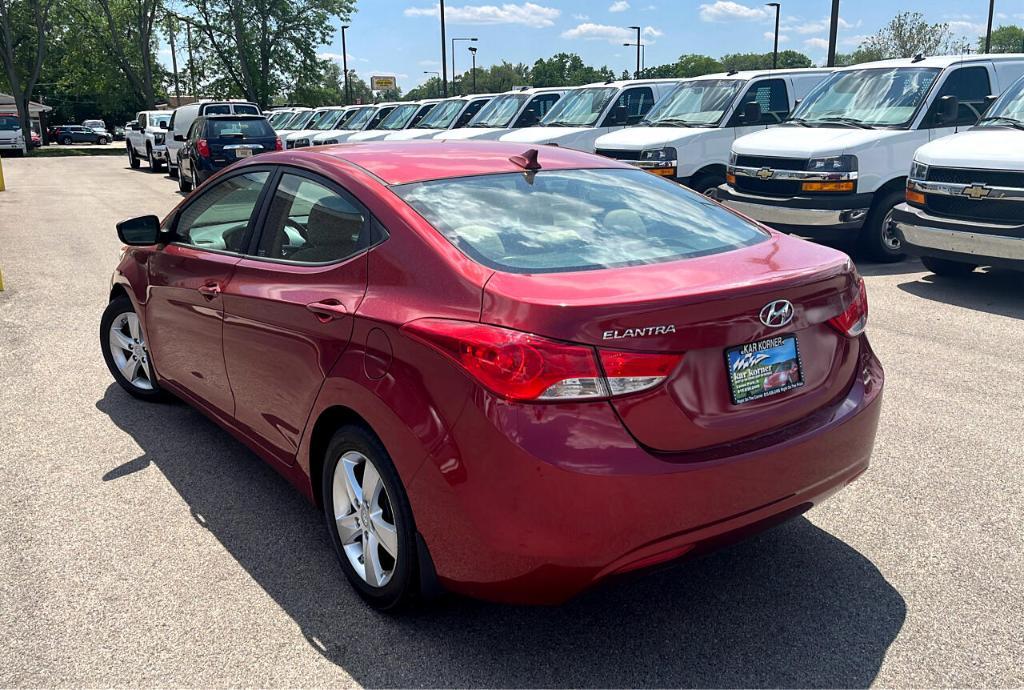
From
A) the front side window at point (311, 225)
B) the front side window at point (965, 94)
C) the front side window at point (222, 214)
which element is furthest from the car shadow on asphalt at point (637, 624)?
the front side window at point (965, 94)

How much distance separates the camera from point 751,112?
1224 cm

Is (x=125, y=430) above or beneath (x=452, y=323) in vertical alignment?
beneath

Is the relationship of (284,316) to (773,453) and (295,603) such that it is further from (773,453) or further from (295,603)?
(773,453)

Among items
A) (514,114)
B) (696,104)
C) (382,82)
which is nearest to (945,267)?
(696,104)

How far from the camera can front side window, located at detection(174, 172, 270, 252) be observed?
4.12 metres

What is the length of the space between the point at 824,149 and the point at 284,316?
779 cm

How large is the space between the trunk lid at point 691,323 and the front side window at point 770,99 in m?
10.5

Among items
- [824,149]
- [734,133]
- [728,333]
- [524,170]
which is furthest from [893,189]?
[728,333]

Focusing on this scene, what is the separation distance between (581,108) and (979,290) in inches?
339

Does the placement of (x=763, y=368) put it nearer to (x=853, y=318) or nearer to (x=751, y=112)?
(x=853, y=318)

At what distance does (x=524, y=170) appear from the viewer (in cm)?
366

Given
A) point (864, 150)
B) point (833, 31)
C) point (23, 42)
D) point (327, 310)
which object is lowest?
point (327, 310)

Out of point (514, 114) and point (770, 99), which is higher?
point (770, 99)

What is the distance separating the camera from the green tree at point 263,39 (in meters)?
51.8
